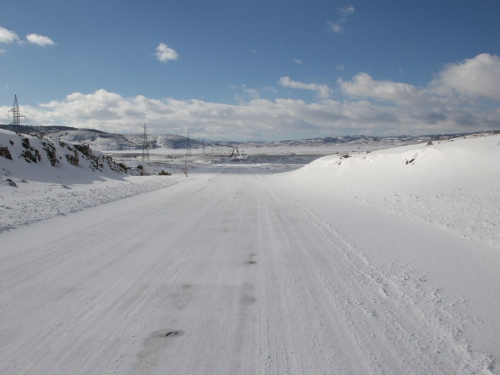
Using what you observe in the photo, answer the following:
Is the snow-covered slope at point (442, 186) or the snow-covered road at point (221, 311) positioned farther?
the snow-covered slope at point (442, 186)

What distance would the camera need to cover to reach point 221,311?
10.8 ft

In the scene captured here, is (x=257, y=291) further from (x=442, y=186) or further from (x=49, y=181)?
(x=49, y=181)

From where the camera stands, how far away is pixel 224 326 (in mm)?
3008

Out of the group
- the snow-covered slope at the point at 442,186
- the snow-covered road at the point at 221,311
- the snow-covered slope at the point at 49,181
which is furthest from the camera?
the snow-covered slope at the point at 49,181

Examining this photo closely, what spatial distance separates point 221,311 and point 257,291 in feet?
2.09

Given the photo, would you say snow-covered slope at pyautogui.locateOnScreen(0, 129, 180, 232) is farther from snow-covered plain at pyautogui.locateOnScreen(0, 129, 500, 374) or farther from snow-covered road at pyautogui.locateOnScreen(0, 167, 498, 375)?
snow-covered road at pyautogui.locateOnScreen(0, 167, 498, 375)

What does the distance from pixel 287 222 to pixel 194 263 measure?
352 centimetres

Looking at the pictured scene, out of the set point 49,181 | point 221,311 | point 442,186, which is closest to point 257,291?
point 221,311

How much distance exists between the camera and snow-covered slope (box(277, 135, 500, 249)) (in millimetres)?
6680

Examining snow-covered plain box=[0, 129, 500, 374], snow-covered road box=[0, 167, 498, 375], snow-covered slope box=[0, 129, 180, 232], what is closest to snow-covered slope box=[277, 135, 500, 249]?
snow-covered plain box=[0, 129, 500, 374]

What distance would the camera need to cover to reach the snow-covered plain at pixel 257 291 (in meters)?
2.58

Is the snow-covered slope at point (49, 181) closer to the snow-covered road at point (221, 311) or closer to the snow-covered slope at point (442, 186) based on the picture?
the snow-covered road at point (221, 311)

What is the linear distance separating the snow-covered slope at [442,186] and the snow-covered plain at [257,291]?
0.24 ft

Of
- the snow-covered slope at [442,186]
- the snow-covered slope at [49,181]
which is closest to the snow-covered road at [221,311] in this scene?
the snow-covered slope at [442,186]
